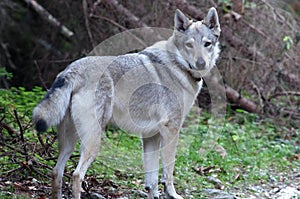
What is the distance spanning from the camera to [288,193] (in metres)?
6.37

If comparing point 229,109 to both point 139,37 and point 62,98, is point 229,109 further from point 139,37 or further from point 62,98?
point 62,98

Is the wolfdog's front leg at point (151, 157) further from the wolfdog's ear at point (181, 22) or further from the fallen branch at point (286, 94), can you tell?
the fallen branch at point (286, 94)

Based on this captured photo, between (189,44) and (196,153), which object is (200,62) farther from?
(196,153)

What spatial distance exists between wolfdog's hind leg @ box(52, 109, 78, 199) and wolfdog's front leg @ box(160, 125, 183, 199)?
3.36 ft

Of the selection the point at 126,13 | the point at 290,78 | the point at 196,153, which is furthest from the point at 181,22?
the point at 290,78

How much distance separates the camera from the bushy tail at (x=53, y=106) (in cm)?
449

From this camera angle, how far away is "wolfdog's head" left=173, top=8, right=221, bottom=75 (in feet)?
18.8

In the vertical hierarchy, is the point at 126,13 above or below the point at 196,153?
above

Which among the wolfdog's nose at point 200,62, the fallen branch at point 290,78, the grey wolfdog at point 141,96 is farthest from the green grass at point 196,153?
the wolfdog's nose at point 200,62

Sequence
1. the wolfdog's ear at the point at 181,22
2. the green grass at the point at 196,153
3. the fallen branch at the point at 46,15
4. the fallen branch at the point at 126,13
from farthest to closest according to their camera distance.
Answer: the fallen branch at the point at 46,15, the fallen branch at the point at 126,13, the green grass at the point at 196,153, the wolfdog's ear at the point at 181,22

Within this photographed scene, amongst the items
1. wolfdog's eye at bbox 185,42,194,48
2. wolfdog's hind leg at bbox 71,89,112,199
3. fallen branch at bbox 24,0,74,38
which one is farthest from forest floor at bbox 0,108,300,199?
fallen branch at bbox 24,0,74,38

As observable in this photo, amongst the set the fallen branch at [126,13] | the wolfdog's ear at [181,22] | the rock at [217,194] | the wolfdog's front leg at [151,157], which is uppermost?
the wolfdog's ear at [181,22]

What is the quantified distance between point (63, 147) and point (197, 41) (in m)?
1.90

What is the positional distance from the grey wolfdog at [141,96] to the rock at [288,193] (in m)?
1.46
